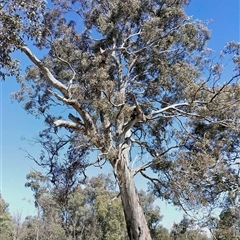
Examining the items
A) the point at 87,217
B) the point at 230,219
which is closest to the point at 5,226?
the point at 87,217

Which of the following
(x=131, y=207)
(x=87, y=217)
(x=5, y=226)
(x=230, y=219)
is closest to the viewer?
(x=131, y=207)

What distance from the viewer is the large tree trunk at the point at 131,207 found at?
6789 millimetres

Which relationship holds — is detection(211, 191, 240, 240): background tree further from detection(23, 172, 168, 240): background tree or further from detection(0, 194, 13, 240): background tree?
detection(0, 194, 13, 240): background tree

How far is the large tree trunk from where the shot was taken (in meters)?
6.79

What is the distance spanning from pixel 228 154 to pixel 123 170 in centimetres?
452

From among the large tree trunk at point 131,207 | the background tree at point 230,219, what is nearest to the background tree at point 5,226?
the background tree at point 230,219

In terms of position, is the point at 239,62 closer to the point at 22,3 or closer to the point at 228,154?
the point at 228,154

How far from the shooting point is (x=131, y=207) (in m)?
7.00

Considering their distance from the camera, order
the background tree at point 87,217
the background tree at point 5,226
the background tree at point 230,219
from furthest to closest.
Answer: the background tree at point 5,226, the background tree at point 87,217, the background tree at point 230,219

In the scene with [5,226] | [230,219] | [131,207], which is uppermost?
[5,226]

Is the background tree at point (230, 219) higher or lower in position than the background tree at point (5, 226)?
lower

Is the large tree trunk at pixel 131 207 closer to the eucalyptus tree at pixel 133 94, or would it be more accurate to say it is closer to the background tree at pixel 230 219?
the eucalyptus tree at pixel 133 94

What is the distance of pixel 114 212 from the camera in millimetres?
19359

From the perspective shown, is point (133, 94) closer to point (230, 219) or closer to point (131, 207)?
point (131, 207)
